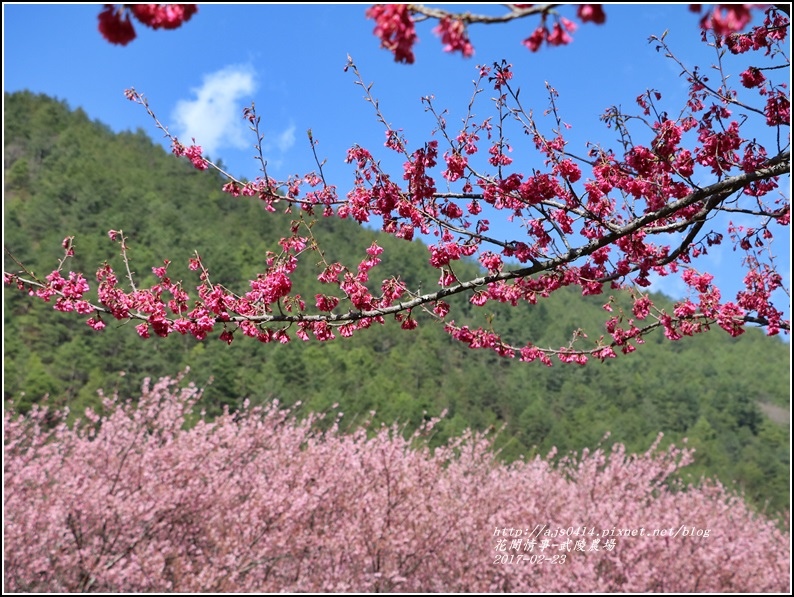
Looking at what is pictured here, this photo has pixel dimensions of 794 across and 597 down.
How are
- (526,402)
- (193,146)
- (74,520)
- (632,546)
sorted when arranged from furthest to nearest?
(526,402)
(632,546)
(74,520)
(193,146)

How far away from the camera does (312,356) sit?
4306 centimetres

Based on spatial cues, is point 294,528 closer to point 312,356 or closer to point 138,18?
point 138,18

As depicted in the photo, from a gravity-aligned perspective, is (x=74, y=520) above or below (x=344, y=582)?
above

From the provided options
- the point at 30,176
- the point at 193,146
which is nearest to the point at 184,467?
the point at 193,146

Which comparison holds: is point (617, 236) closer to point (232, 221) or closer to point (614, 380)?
point (614, 380)

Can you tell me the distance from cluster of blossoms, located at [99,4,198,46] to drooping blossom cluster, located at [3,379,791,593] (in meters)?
8.51

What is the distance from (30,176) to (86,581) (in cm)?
7799

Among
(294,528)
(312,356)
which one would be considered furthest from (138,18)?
(312,356)

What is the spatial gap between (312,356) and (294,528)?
32.2 metres

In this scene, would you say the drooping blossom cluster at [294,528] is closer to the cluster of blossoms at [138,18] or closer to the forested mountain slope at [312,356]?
the forested mountain slope at [312,356]

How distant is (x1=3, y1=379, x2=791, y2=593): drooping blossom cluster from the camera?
9570mm

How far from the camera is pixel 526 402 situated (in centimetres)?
4788

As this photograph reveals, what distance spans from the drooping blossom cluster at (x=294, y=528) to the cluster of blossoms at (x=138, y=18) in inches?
335

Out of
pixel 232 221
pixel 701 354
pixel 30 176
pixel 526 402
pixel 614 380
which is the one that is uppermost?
pixel 30 176
